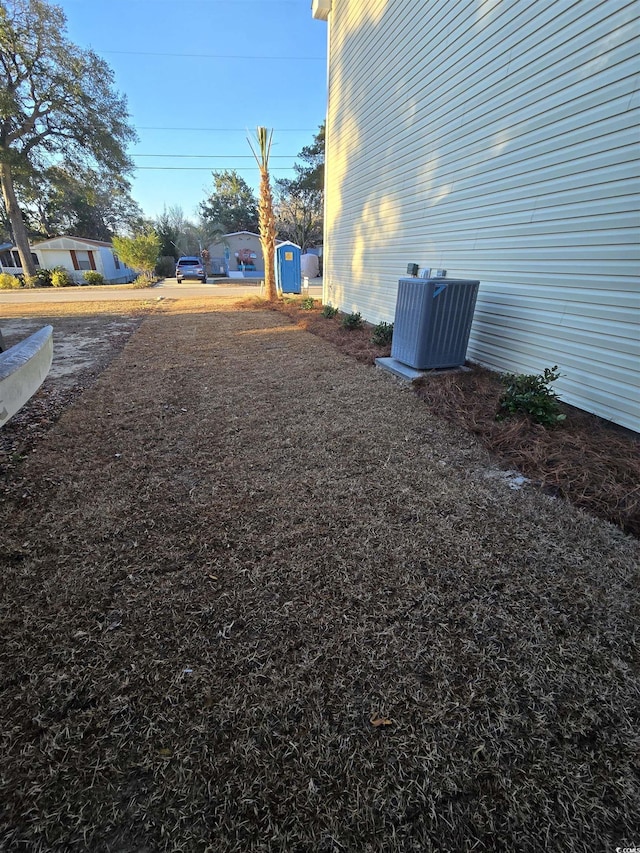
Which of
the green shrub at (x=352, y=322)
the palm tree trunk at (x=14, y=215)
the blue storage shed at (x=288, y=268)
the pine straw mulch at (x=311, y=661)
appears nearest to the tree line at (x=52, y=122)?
the palm tree trunk at (x=14, y=215)

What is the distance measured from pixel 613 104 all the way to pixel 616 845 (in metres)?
4.17

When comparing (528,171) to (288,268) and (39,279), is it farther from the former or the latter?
(39,279)

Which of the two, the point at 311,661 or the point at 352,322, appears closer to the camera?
the point at 311,661

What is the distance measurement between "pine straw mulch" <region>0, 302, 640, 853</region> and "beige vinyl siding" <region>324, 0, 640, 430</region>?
1695 millimetres

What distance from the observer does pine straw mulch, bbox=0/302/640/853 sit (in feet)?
3.09

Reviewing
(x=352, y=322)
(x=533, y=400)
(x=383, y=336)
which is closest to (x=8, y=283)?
(x=352, y=322)

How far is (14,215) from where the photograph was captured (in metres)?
20.6

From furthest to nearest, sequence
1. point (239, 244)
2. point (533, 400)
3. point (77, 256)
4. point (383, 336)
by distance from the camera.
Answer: point (239, 244) → point (77, 256) → point (383, 336) → point (533, 400)

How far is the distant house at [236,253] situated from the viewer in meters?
35.1

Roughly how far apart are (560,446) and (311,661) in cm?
241

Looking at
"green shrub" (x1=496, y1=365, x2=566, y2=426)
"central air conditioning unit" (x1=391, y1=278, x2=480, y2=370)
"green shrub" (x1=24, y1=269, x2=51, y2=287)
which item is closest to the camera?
"green shrub" (x1=496, y1=365, x2=566, y2=426)

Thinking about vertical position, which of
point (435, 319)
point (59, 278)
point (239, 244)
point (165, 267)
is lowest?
point (59, 278)

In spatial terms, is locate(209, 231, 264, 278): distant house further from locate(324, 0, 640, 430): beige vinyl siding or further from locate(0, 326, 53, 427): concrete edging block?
A: locate(0, 326, 53, 427): concrete edging block

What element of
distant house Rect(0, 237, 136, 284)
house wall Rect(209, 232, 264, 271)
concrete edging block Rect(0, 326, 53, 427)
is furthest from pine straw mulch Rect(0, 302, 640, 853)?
house wall Rect(209, 232, 264, 271)
